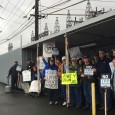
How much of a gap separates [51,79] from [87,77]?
93.7 inches

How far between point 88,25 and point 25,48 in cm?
930

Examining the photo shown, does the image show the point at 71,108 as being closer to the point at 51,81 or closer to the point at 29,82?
the point at 51,81

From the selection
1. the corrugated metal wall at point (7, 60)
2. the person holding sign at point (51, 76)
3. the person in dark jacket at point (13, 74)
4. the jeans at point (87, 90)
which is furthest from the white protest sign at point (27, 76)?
the jeans at point (87, 90)

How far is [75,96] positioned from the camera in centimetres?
1216

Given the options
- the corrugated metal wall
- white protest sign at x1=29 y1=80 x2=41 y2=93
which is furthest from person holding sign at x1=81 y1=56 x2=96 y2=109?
the corrugated metal wall

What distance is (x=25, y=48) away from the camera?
766 inches

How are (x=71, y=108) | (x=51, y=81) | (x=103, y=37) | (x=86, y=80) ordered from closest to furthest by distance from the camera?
(x=86, y=80) → (x=71, y=108) → (x=51, y=81) → (x=103, y=37)

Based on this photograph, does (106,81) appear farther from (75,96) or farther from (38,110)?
(38,110)

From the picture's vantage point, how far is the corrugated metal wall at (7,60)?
20.8 meters

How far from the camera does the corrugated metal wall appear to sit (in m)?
20.8

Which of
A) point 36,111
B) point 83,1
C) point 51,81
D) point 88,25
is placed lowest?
point 36,111

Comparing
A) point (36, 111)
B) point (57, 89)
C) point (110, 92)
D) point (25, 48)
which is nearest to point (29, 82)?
point (25, 48)

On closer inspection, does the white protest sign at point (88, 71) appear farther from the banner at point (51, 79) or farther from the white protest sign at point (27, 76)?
the white protest sign at point (27, 76)

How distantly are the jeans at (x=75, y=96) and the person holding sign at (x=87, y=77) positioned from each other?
1.19 ft
